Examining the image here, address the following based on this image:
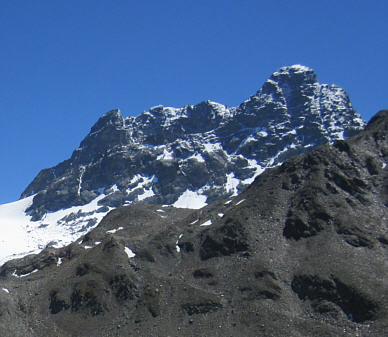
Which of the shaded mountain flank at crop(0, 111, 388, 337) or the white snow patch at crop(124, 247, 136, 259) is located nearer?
the shaded mountain flank at crop(0, 111, 388, 337)

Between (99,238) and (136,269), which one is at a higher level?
(99,238)

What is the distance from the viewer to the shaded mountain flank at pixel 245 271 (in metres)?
95.4

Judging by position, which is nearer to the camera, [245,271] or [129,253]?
[245,271]

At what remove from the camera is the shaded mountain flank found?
3757 inches

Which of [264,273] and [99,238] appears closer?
[264,273]

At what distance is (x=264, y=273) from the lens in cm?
10638

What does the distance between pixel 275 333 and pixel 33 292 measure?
51.8 m

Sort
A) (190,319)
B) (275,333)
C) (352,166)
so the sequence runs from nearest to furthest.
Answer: (275,333) → (190,319) → (352,166)

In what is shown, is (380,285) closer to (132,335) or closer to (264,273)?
(264,273)

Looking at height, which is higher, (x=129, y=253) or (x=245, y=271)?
(x=129, y=253)

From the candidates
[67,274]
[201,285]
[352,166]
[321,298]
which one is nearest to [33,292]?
[67,274]

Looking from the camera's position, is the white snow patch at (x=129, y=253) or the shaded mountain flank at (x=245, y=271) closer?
the shaded mountain flank at (x=245, y=271)

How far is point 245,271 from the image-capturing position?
109m

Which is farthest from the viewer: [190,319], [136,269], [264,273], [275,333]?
[136,269]
